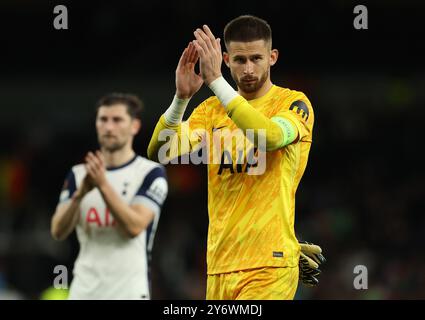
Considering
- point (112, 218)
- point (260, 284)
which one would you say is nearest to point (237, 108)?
point (260, 284)

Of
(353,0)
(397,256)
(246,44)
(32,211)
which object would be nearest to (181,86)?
(246,44)

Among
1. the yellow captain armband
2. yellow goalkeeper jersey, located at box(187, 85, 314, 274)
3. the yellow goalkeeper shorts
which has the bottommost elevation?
the yellow goalkeeper shorts

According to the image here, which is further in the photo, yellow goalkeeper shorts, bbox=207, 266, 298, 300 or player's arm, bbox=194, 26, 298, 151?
yellow goalkeeper shorts, bbox=207, 266, 298, 300

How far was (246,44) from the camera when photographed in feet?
18.8

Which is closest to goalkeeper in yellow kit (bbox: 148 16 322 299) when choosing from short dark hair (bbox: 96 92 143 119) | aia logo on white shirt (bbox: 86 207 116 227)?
aia logo on white shirt (bbox: 86 207 116 227)

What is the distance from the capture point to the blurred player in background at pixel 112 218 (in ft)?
25.2

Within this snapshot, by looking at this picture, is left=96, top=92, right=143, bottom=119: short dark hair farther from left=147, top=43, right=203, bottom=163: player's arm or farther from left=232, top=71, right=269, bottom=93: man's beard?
left=232, top=71, right=269, bottom=93: man's beard

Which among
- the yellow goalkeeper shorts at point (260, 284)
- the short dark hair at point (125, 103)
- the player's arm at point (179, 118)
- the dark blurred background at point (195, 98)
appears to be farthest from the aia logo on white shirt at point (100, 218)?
the dark blurred background at point (195, 98)

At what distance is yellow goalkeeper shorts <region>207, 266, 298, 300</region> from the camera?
5.58 meters

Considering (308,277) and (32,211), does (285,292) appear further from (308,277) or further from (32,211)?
(32,211)

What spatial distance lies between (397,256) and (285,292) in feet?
28.7

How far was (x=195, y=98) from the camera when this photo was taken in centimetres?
1554

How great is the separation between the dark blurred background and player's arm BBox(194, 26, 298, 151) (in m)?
9.83

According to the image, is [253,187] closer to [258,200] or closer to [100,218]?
[258,200]
